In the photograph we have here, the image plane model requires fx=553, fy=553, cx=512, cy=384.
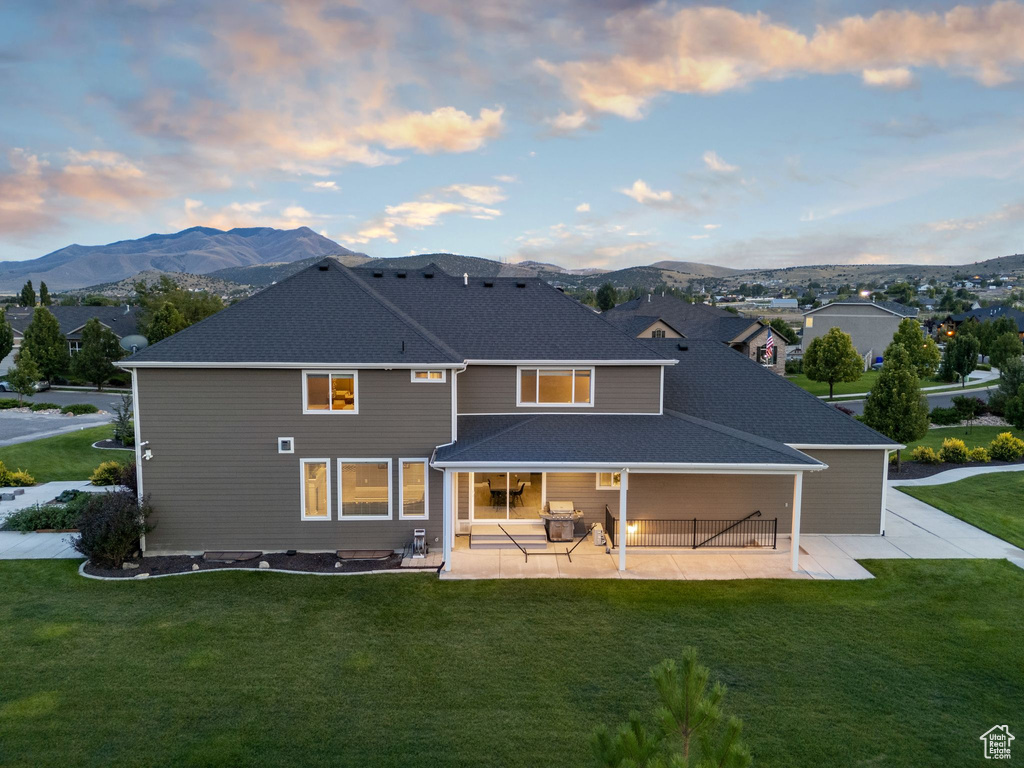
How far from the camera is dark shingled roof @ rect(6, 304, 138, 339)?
204 ft

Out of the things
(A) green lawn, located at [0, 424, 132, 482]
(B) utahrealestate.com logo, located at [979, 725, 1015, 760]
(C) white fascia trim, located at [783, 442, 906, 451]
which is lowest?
(A) green lawn, located at [0, 424, 132, 482]

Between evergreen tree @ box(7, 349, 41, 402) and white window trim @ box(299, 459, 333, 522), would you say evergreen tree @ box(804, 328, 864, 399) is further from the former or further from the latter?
evergreen tree @ box(7, 349, 41, 402)

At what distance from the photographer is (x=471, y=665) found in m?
9.46

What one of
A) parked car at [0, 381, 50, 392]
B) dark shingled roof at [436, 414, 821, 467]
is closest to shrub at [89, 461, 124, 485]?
dark shingled roof at [436, 414, 821, 467]

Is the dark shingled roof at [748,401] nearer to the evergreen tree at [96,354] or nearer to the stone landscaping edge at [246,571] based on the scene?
the stone landscaping edge at [246,571]

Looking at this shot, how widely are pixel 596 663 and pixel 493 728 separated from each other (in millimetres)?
2399

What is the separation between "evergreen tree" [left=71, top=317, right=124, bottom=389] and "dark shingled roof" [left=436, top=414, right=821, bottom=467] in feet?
153

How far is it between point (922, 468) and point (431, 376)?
21936 millimetres

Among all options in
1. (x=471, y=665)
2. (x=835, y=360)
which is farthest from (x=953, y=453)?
(x=471, y=665)

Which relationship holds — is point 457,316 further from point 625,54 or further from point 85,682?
point 625,54

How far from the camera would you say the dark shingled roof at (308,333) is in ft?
46.3

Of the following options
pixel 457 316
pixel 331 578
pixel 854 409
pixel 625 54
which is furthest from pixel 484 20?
pixel 854 409

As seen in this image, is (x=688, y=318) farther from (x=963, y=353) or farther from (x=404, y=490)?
(x=404, y=490)

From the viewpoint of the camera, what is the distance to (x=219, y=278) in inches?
6708
